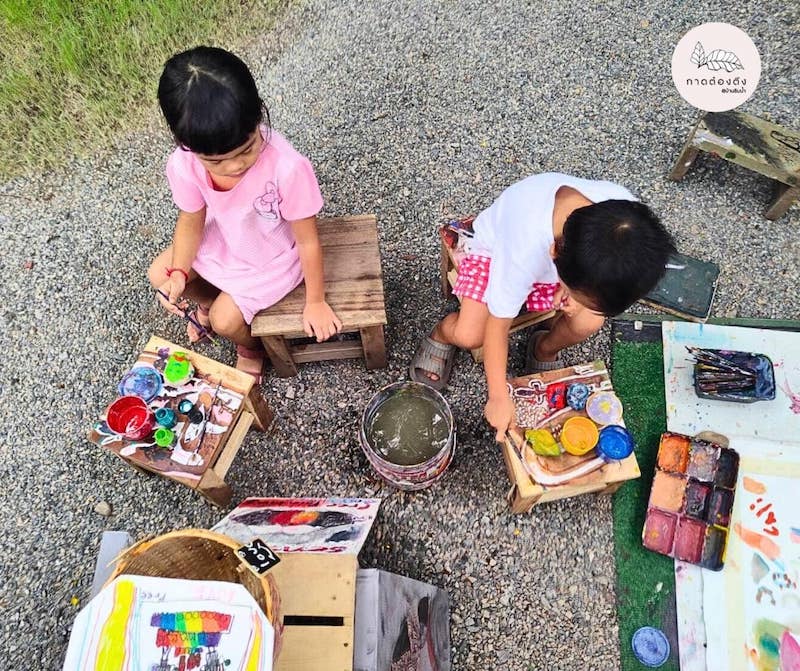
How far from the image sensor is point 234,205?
168 centimetres

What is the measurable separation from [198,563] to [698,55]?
234 centimetres

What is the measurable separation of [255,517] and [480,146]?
1897mm

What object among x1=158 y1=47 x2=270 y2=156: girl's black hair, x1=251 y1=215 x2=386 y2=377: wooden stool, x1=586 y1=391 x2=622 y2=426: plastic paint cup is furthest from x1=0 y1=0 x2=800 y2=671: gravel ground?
x1=158 y1=47 x2=270 y2=156: girl's black hair

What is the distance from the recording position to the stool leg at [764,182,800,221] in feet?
7.51

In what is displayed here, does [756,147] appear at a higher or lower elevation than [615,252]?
lower

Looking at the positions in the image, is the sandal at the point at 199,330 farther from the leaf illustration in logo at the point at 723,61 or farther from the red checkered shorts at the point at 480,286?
the leaf illustration in logo at the point at 723,61

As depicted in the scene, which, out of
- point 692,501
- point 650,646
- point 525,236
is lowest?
point 650,646

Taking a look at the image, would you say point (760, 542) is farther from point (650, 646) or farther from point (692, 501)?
point (650, 646)

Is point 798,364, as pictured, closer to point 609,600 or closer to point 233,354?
point 609,600

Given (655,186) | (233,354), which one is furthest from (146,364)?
(655,186)

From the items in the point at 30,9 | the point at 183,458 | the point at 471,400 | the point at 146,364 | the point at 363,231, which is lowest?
the point at 471,400

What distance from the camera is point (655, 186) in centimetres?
254

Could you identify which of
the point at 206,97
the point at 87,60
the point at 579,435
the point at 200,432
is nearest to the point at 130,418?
the point at 200,432

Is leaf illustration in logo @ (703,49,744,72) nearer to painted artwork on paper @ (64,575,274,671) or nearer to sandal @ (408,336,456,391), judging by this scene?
sandal @ (408,336,456,391)
